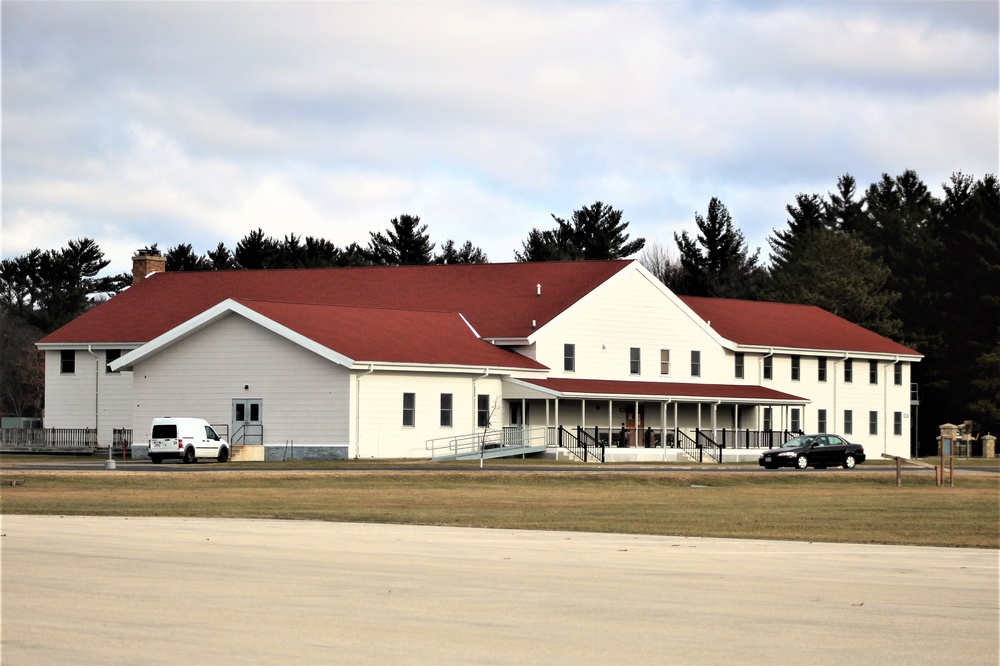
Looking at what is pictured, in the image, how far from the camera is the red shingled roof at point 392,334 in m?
55.0

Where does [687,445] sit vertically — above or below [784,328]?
below

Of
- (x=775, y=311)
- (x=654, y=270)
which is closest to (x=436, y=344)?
(x=775, y=311)

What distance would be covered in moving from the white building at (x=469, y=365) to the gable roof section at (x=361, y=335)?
112mm

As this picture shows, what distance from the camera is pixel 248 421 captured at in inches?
2194

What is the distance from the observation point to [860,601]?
15484 mm

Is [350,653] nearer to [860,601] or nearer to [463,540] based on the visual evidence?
[860,601]

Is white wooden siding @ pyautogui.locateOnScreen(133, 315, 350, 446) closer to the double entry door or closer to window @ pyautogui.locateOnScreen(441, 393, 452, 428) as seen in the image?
the double entry door

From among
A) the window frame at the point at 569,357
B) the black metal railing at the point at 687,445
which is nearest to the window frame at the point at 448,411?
the window frame at the point at 569,357

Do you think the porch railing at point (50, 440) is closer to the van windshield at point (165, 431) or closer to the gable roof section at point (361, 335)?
the gable roof section at point (361, 335)

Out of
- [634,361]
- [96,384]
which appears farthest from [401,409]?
[96,384]

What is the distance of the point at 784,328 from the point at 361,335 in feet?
91.0

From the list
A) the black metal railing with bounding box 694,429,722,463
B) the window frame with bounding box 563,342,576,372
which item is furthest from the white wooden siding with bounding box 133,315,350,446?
the black metal railing with bounding box 694,429,722,463

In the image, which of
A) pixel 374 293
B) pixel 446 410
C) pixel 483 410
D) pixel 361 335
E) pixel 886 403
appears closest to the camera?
pixel 361 335

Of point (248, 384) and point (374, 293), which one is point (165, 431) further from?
point (374, 293)
